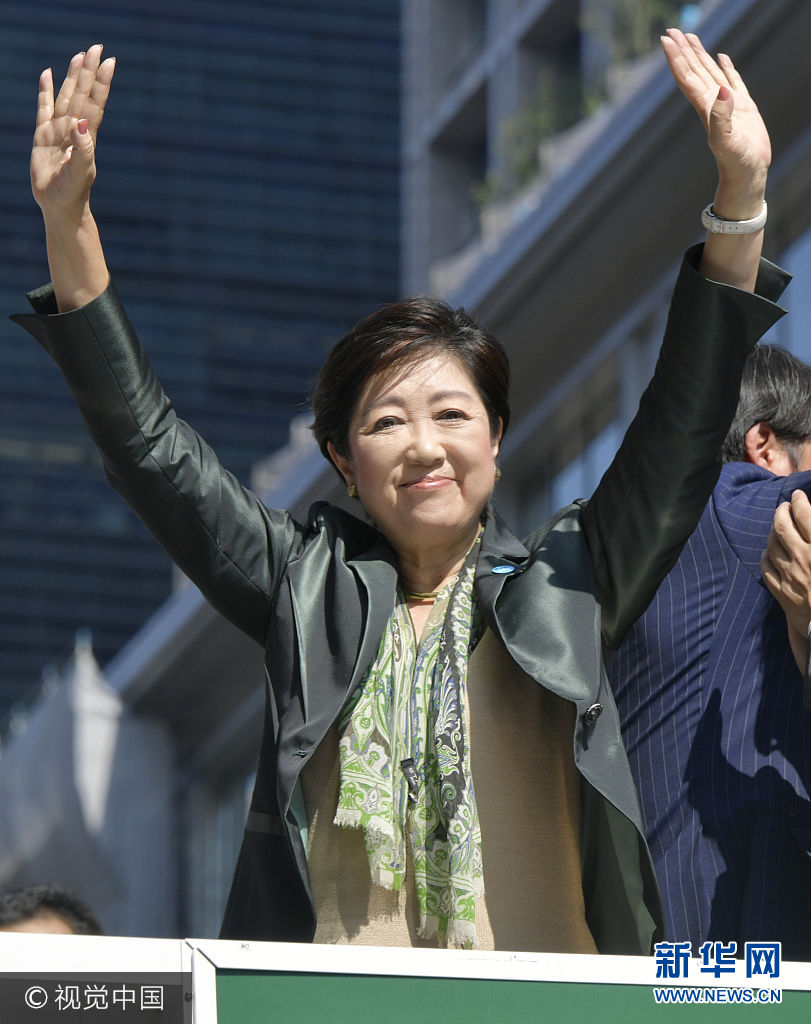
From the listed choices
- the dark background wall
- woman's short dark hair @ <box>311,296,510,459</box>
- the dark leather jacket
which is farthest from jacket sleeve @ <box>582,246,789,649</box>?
the dark background wall

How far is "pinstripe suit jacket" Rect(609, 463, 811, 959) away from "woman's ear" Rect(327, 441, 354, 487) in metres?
0.52

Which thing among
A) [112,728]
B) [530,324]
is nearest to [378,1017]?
[530,324]

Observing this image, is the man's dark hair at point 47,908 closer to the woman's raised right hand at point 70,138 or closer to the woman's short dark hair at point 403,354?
the woman's short dark hair at point 403,354

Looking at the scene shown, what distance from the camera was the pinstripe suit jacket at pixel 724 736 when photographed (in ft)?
9.01

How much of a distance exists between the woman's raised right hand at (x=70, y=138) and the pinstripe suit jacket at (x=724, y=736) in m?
1.11

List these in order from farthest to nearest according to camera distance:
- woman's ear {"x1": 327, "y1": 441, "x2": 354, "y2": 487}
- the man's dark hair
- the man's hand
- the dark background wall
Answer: the dark background wall, the man's dark hair, woman's ear {"x1": 327, "y1": 441, "x2": 354, "y2": 487}, the man's hand

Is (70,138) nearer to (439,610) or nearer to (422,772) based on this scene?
(439,610)

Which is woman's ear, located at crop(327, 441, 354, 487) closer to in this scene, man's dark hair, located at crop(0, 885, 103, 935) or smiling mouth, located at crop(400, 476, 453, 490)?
smiling mouth, located at crop(400, 476, 453, 490)

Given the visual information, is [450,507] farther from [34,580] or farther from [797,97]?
A: [34,580]

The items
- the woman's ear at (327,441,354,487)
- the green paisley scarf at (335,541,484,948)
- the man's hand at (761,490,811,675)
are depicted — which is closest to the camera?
the green paisley scarf at (335,541,484,948)

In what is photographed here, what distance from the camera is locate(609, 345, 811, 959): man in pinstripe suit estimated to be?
9.01 feet

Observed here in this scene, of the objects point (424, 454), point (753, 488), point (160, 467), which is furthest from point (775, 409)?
point (160, 467)

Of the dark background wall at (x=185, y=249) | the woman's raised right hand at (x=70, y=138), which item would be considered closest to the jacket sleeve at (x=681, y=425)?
the woman's raised right hand at (x=70, y=138)

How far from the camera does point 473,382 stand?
2941 mm
